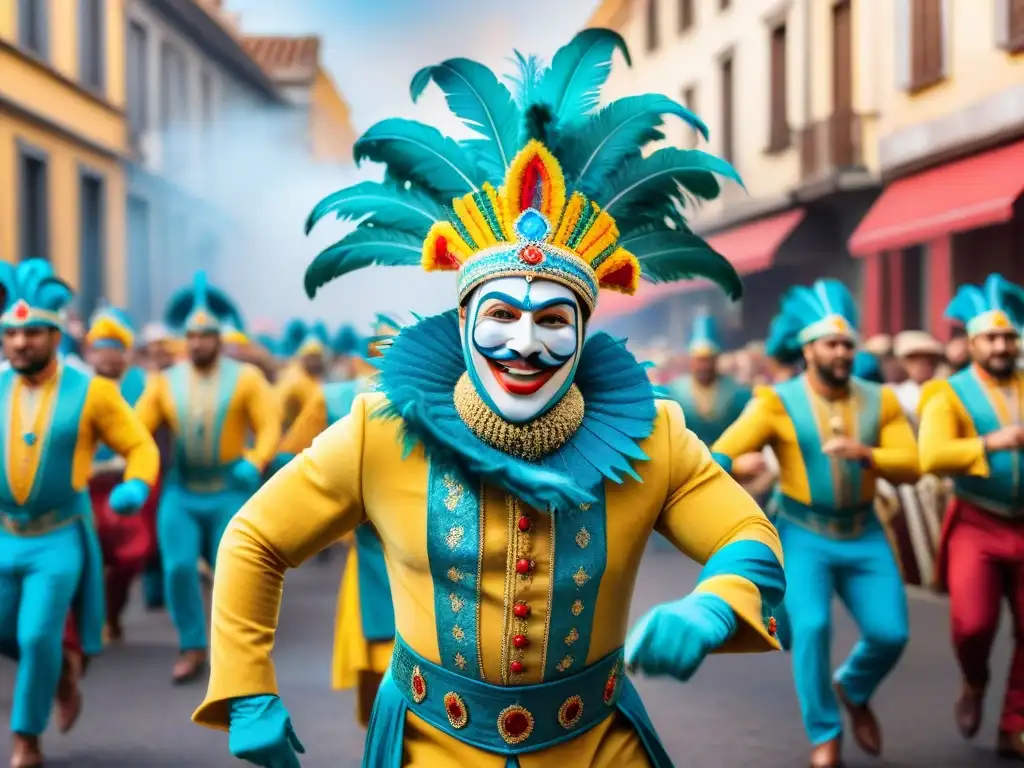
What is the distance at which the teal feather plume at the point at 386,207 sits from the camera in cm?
351

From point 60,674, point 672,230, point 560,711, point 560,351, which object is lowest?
point 60,674

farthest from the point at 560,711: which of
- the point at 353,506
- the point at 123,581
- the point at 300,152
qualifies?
the point at 300,152

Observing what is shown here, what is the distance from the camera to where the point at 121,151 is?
22.9 metres

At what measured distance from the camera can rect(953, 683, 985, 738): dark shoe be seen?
6.47 meters

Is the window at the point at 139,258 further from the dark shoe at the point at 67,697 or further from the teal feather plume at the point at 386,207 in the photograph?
the teal feather plume at the point at 386,207

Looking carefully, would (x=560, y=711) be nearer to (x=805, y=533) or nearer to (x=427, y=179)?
(x=427, y=179)

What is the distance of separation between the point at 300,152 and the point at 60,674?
29756mm

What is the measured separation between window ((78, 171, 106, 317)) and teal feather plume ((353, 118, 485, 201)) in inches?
740

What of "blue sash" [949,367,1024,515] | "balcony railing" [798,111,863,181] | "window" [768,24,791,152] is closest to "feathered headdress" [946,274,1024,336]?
"blue sash" [949,367,1024,515]

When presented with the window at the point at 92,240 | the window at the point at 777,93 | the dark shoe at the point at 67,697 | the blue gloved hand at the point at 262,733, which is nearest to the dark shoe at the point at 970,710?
the dark shoe at the point at 67,697

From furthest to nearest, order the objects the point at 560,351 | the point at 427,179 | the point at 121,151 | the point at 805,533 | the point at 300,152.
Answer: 1. the point at 300,152
2. the point at 121,151
3. the point at 805,533
4. the point at 427,179
5. the point at 560,351

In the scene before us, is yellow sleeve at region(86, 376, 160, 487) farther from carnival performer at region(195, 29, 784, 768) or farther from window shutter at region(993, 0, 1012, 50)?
window shutter at region(993, 0, 1012, 50)

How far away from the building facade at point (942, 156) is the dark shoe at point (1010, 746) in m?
6.93

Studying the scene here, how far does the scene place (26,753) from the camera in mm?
6047
